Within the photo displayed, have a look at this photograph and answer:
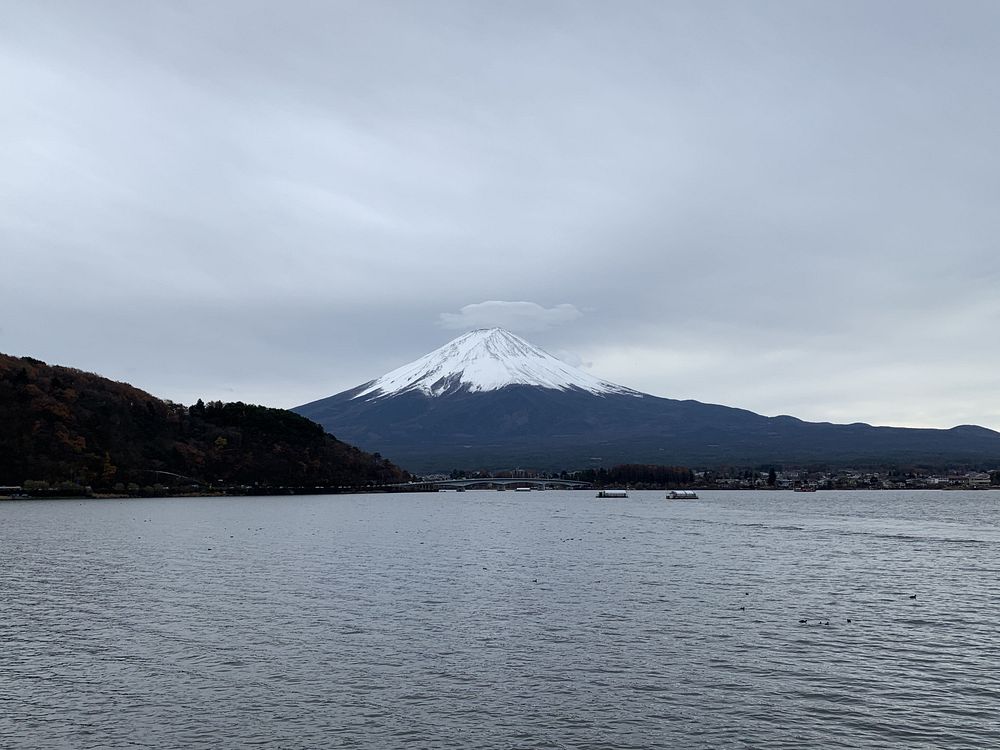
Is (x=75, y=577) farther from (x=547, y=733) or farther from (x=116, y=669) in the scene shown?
(x=547, y=733)

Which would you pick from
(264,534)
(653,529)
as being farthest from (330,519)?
(653,529)

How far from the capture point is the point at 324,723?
73.1ft

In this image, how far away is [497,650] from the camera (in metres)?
30.6

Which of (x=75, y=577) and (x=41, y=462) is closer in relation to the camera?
(x=75, y=577)

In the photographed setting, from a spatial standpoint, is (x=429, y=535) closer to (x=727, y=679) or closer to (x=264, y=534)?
(x=264, y=534)

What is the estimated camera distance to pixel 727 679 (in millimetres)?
26453

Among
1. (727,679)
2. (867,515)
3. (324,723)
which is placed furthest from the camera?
(867,515)

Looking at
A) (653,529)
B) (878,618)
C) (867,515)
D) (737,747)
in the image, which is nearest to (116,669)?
(737,747)

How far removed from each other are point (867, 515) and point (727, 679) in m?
112

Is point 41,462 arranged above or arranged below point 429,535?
above

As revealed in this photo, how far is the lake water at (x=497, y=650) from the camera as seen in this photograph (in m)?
21.8

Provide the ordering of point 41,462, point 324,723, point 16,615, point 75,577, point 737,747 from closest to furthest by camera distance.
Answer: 1. point 737,747
2. point 324,723
3. point 16,615
4. point 75,577
5. point 41,462

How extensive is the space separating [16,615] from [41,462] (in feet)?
480

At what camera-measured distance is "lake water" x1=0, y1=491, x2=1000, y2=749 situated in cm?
2184
